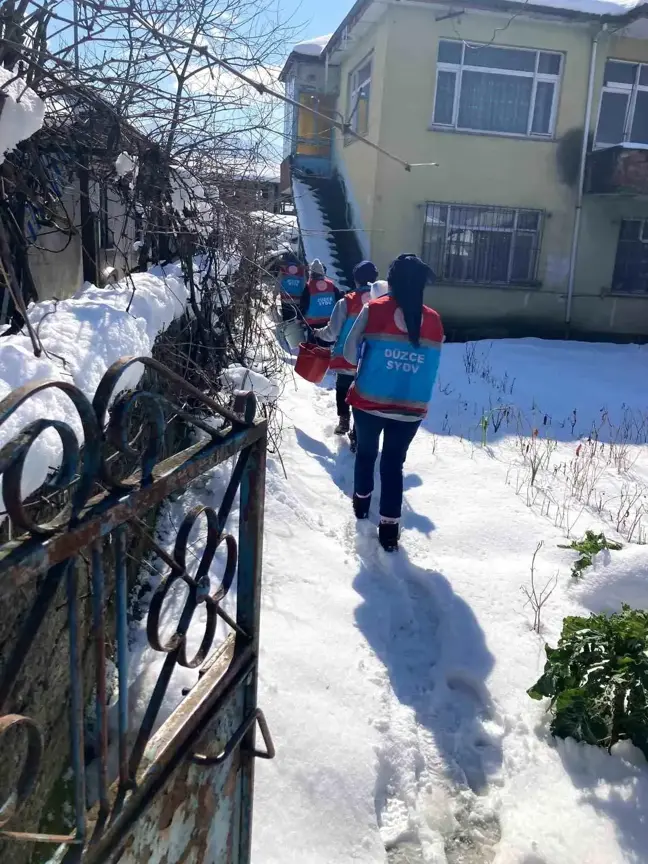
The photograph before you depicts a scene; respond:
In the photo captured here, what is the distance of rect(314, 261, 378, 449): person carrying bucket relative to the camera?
17.3ft

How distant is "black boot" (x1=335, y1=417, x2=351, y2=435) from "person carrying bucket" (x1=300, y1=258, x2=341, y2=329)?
2238 mm

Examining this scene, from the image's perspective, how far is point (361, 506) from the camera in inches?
167

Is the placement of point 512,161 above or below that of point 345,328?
above

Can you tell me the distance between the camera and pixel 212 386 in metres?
4.27

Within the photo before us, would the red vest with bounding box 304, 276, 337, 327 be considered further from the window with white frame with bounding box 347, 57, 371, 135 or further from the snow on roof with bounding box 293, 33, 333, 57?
the snow on roof with bounding box 293, 33, 333, 57

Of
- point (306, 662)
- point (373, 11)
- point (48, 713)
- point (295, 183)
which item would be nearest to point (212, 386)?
point (306, 662)

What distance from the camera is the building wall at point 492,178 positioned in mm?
11805

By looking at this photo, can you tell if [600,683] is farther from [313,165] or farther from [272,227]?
[313,165]

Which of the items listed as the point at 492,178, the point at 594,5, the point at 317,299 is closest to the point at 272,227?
the point at 317,299

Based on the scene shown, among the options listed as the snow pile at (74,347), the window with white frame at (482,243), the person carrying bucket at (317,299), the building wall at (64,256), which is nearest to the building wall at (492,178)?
the window with white frame at (482,243)

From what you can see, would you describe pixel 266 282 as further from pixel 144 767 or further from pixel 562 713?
pixel 144 767

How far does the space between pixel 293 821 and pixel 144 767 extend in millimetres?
1028

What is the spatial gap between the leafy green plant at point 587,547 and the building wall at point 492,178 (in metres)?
8.36

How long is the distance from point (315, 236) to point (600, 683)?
11959 mm
